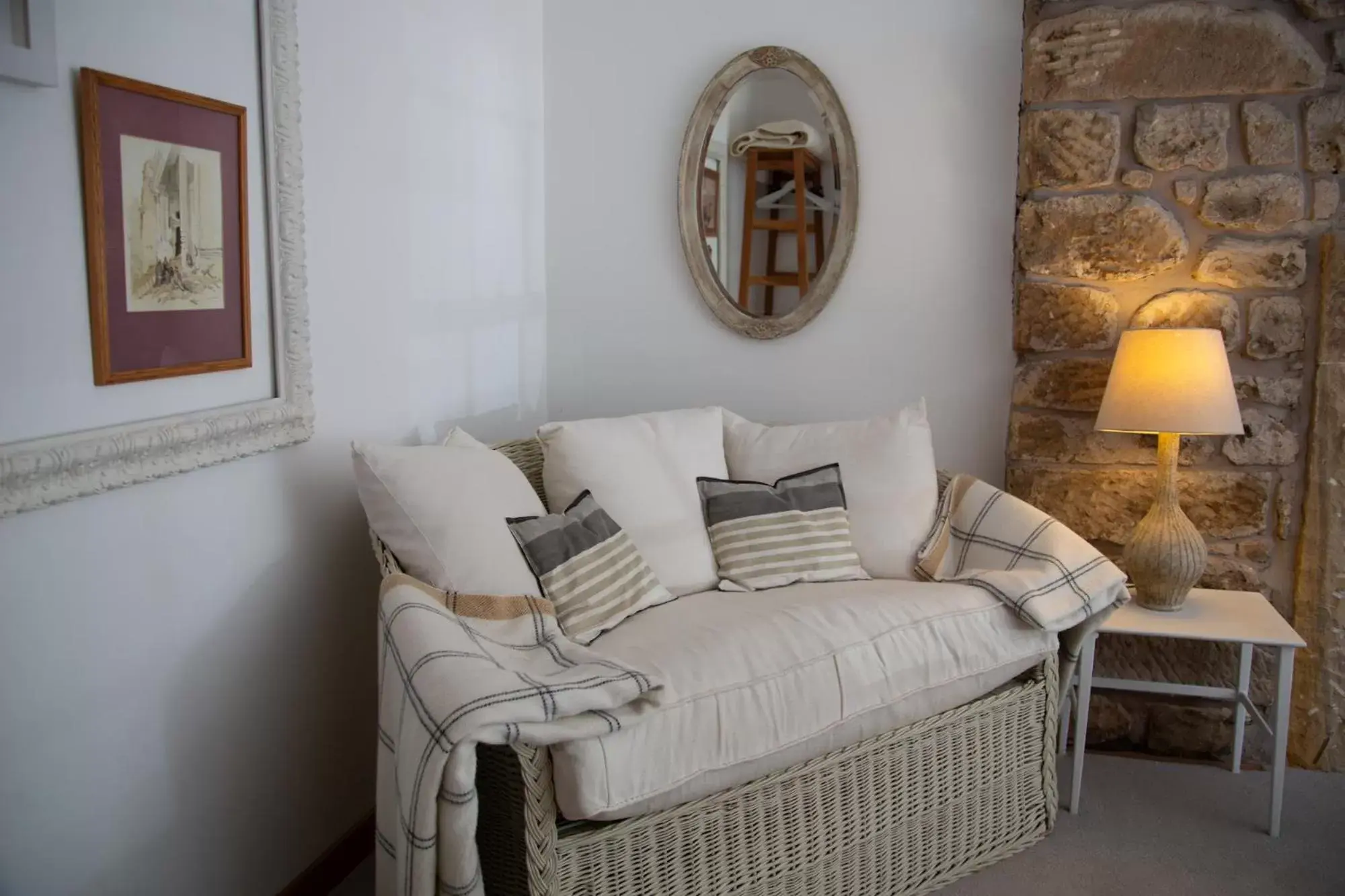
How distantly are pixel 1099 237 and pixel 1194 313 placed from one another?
0.30 metres

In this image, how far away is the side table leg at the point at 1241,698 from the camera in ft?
8.40

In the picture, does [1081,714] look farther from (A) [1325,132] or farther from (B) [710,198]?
(B) [710,198]

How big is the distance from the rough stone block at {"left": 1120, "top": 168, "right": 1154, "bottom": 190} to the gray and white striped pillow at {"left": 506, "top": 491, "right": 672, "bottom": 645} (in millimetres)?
1551

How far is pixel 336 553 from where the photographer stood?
7.48 ft

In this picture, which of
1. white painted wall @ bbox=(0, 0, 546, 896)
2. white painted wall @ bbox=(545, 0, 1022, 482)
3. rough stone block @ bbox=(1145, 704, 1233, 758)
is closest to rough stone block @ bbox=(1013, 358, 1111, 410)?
white painted wall @ bbox=(545, 0, 1022, 482)

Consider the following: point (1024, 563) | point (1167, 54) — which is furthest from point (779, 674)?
point (1167, 54)

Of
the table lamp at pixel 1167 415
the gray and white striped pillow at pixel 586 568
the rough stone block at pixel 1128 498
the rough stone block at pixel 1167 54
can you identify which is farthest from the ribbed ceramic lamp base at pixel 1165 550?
the gray and white striped pillow at pixel 586 568

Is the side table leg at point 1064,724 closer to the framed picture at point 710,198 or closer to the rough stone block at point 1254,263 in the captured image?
the rough stone block at point 1254,263

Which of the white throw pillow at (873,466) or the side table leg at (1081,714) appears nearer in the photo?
the side table leg at (1081,714)

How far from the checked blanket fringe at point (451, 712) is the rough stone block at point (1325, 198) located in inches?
81.0

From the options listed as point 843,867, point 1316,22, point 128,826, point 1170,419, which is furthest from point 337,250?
point 1316,22

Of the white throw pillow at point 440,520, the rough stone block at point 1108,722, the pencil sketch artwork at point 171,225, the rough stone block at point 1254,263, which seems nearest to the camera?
the pencil sketch artwork at point 171,225

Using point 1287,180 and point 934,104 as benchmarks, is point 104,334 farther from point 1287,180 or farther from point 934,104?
point 1287,180

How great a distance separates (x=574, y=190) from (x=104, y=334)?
1.87 metres
